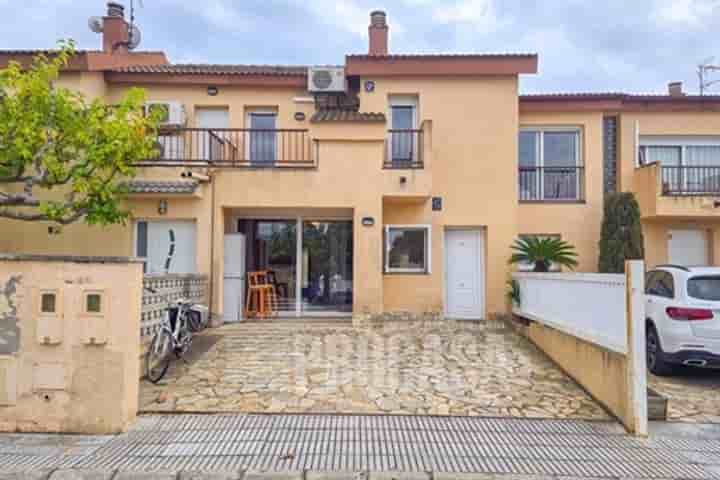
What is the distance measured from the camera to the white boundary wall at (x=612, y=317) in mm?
5137

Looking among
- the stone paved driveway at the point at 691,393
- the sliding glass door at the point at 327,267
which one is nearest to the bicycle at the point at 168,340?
the sliding glass door at the point at 327,267

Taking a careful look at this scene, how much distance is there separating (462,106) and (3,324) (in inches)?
427

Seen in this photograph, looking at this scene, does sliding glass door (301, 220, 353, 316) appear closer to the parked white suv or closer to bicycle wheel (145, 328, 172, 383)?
bicycle wheel (145, 328, 172, 383)

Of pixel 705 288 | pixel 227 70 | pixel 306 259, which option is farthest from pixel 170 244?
pixel 705 288

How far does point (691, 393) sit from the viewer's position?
6.64 m

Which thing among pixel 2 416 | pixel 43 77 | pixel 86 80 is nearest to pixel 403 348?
pixel 2 416

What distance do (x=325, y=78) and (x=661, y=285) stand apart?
9.22m

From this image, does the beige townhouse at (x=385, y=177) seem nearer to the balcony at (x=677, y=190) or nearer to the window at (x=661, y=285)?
the balcony at (x=677, y=190)

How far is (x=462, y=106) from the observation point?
38.8ft

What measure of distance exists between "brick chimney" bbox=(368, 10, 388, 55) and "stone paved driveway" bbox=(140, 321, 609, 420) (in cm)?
885

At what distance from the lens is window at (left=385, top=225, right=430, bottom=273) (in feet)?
37.2

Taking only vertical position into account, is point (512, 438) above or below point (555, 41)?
below

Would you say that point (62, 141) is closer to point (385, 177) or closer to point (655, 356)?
point (385, 177)

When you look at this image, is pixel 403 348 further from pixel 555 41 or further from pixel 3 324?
pixel 555 41
